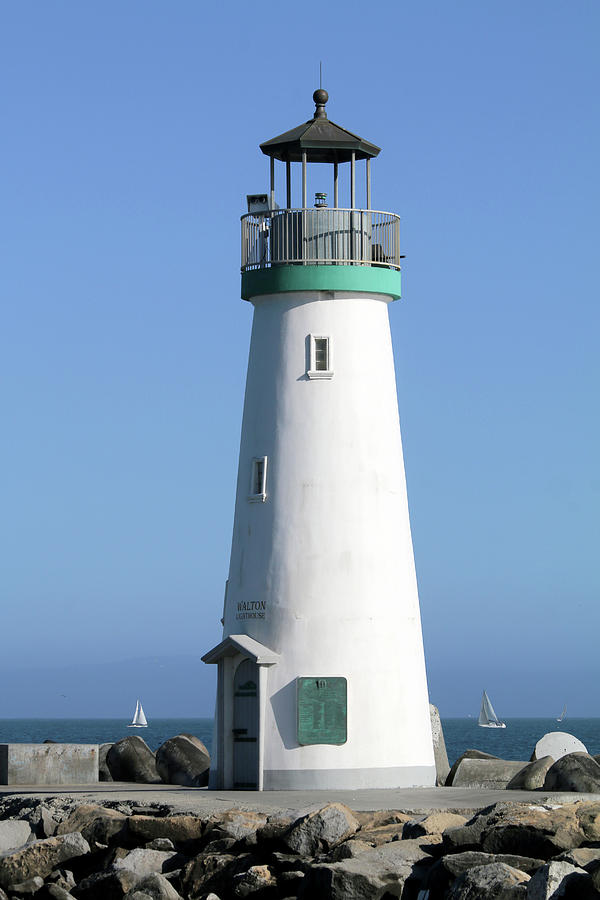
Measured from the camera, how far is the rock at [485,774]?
27.0m

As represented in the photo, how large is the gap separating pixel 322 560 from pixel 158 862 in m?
6.74

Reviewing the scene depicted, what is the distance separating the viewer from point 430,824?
18625 millimetres

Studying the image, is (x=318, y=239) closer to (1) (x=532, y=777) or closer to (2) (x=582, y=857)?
(1) (x=532, y=777)

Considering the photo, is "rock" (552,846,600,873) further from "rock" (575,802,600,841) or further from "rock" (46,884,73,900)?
"rock" (46,884,73,900)

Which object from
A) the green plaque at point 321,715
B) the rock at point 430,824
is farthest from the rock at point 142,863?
the green plaque at point 321,715

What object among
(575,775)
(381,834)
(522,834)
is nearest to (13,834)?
(381,834)

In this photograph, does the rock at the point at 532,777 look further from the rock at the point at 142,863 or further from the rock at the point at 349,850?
the rock at the point at 349,850

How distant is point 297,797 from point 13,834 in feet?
13.3

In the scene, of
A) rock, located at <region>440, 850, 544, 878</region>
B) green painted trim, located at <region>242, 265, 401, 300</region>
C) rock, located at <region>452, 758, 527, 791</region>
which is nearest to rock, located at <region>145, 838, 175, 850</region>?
rock, located at <region>440, 850, 544, 878</region>

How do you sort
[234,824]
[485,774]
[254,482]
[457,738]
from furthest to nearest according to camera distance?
[457,738]
[485,774]
[254,482]
[234,824]

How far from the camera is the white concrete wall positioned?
990 inches

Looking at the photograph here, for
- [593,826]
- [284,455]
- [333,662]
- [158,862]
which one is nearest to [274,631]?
[333,662]

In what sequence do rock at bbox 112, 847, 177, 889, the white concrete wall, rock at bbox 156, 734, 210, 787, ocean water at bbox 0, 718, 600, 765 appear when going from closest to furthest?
rock at bbox 112, 847, 177, 889 → the white concrete wall → rock at bbox 156, 734, 210, 787 → ocean water at bbox 0, 718, 600, 765

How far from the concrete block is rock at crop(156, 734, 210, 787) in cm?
120
